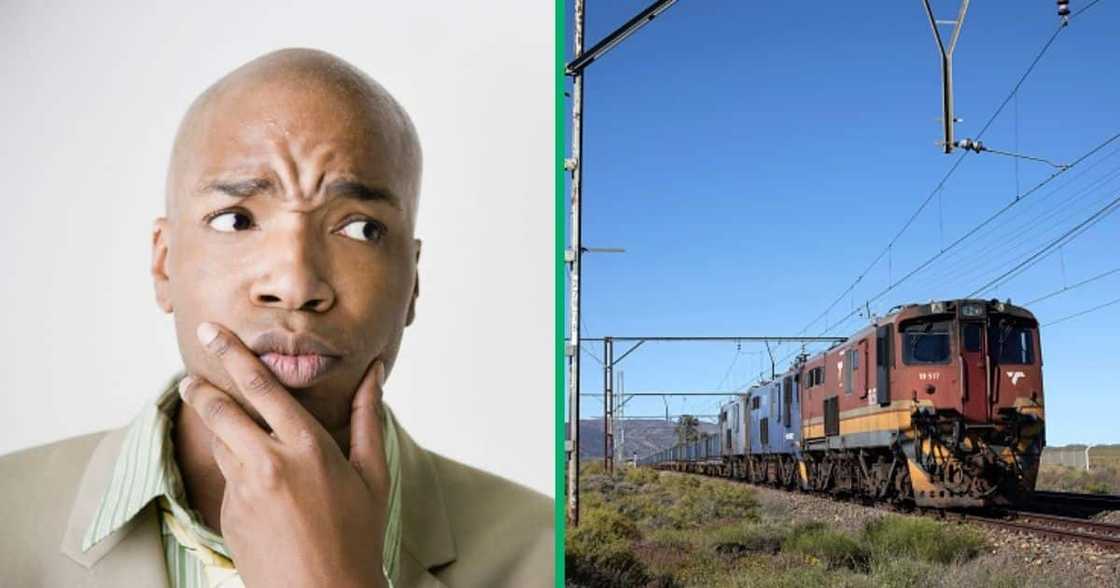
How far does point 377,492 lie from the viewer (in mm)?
2705

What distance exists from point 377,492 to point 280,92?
97 cm

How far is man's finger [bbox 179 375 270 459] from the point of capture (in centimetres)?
257

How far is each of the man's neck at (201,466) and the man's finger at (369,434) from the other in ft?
0.12

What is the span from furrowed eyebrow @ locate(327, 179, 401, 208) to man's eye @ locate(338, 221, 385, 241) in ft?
0.19

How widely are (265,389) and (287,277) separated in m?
0.26

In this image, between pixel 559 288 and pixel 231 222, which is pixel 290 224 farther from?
pixel 559 288

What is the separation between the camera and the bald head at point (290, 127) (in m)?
Answer: 2.71

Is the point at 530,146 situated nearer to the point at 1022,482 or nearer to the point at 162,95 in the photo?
the point at 162,95

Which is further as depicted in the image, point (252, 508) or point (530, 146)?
point (530, 146)

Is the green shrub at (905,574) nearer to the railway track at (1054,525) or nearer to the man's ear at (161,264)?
the railway track at (1054,525)

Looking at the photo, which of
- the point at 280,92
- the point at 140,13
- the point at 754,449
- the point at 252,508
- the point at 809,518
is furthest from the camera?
the point at 754,449

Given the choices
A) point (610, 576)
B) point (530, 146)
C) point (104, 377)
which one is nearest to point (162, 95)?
point (104, 377)

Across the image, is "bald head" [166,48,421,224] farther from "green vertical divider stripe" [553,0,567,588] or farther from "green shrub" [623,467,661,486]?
"green shrub" [623,467,661,486]

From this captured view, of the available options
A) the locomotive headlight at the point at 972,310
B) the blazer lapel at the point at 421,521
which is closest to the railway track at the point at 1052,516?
the locomotive headlight at the point at 972,310
